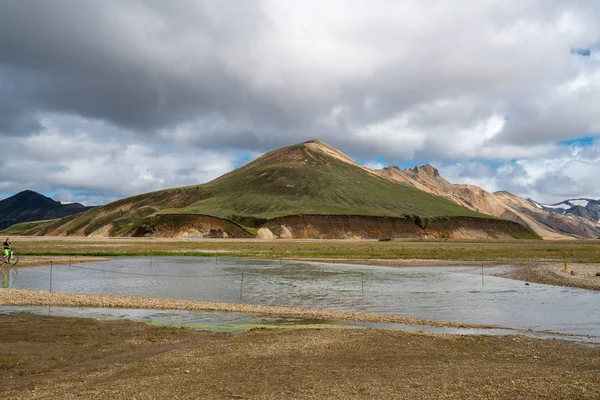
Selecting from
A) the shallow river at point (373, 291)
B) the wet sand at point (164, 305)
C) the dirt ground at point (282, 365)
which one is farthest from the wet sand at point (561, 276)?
the dirt ground at point (282, 365)

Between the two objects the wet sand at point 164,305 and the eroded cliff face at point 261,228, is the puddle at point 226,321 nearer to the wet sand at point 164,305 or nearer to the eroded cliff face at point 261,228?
the wet sand at point 164,305

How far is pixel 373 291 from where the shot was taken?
3988 centimetres

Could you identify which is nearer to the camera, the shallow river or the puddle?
the puddle

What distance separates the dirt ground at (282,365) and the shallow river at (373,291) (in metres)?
8.28

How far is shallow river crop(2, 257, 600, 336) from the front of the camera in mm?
28891

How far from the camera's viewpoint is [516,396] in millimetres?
12445

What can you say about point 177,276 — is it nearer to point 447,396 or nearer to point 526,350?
point 526,350

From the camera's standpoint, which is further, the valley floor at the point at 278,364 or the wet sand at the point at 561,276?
the wet sand at the point at 561,276

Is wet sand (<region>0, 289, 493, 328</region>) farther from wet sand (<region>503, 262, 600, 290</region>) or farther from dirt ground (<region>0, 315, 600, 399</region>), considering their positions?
wet sand (<region>503, 262, 600, 290</region>)

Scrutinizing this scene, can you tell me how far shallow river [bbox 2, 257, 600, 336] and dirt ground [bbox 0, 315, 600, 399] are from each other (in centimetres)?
828

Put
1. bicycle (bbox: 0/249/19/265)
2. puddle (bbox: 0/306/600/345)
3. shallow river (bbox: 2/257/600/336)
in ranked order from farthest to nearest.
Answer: bicycle (bbox: 0/249/19/265), shallow river (bbox: 2/257/600/336), puddle (bbox: 0/306/600/345)

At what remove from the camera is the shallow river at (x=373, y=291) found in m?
28.9

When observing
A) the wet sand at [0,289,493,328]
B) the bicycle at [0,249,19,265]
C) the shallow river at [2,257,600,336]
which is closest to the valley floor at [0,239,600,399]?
the wet sand at [0,289,493,328]

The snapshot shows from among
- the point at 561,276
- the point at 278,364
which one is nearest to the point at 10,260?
the point at 278,364
